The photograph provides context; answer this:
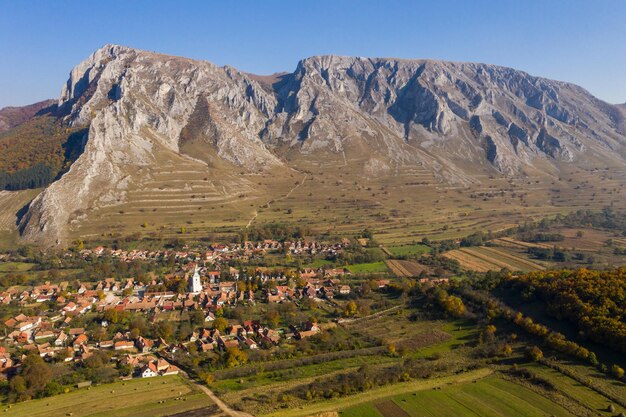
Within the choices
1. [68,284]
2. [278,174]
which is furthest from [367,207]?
[68,284]

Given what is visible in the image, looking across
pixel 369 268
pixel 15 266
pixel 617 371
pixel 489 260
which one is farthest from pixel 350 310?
pixel 15 266

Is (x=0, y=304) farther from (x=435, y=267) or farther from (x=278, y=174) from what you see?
(x=278, y=174)

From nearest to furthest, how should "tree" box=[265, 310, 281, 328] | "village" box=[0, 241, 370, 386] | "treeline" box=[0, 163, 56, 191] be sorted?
1. "village" box=[0, 241, 370, 386]
2. "tree" box=[265, 310, 281, 328]
3. "treeline" box=[0, 163, 56, 191]

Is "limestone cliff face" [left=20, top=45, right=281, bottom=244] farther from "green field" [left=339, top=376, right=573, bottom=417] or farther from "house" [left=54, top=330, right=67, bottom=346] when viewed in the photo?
"green field" [left=339, top=376, right=573, bottom=417]

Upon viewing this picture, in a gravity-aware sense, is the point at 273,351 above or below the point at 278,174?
below

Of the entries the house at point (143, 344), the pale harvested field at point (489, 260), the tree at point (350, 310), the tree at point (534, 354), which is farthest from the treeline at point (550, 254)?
the house at point (143, 344)

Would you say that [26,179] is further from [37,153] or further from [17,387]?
[17,387]

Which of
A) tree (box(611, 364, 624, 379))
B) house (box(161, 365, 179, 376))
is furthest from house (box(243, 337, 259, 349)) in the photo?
tree (box(611, 364, 624, 379))
